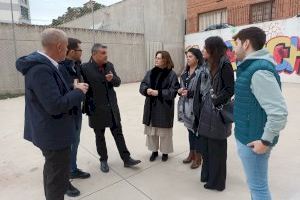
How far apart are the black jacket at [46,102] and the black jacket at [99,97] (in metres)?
1.17

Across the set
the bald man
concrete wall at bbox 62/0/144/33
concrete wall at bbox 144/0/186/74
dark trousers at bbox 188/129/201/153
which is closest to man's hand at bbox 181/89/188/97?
dark trousers at bbox 188/129/201/153

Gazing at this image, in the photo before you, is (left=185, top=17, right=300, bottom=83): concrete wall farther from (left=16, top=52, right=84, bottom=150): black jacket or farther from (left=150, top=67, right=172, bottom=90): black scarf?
(left=16, top=52, right=84, bottom=150): black jacket

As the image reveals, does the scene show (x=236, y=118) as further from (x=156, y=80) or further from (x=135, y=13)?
(x=135, y=13)

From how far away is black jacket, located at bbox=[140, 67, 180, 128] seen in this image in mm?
3716

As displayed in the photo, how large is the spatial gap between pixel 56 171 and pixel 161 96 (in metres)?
1.85

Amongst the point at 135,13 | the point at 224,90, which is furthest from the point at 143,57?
the point at 224,90

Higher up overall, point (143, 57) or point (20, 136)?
point (143, 57)

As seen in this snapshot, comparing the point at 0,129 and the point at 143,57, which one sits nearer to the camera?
the point at 0,129

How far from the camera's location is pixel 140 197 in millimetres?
2996

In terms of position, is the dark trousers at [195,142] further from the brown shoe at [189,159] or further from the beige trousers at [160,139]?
the beige trousers at [160,139]

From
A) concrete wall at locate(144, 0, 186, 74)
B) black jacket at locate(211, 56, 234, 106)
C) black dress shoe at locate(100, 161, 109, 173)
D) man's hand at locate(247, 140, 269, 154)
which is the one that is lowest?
black dress shoe at locate(100, 161, 109, 173)

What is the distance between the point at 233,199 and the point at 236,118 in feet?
4.04

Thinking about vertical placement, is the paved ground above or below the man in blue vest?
below

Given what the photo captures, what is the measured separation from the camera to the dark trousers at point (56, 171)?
2243 millimetres
